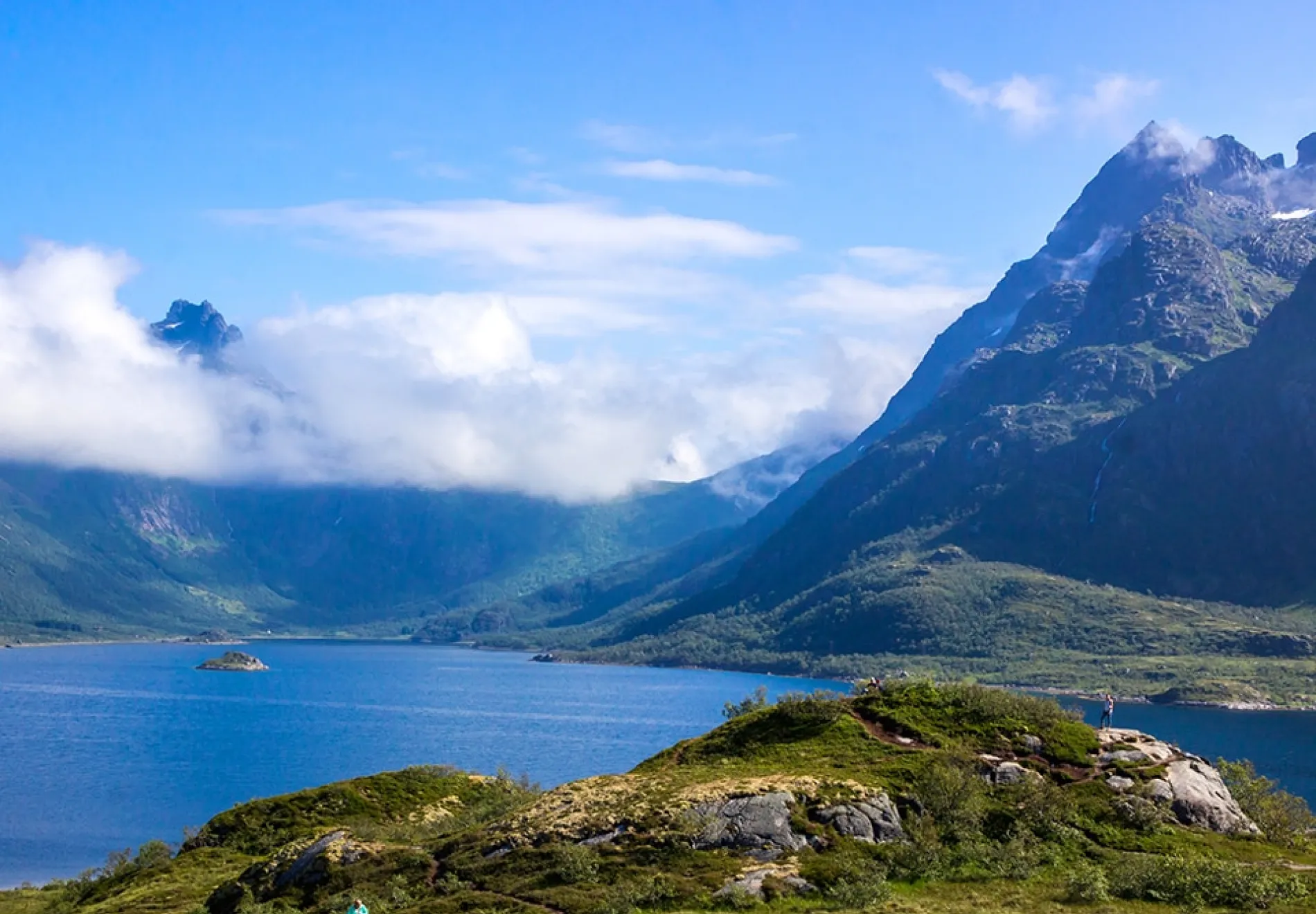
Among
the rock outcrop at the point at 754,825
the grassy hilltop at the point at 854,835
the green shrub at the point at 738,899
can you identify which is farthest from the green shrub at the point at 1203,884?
the green shrub at the point at 738,899

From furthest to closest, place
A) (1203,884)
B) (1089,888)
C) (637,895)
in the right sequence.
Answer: (637,895), (1203,884), (1089,888)

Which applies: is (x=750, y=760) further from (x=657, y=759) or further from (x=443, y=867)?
(x=443, y=867)

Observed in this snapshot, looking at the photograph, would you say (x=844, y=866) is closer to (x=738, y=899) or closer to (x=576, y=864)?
(x=738, y=899)

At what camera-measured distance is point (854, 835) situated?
2462 inches

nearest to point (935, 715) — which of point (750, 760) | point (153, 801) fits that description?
point (750, 760)

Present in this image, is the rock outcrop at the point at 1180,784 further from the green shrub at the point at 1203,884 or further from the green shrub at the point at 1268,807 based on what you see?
the green shrub at the point at 1203,884

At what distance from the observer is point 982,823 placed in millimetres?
63719

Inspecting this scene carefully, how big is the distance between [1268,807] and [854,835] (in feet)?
91.5

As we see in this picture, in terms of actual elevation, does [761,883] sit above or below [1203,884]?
below

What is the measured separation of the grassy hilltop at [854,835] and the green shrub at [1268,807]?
0.21 metres

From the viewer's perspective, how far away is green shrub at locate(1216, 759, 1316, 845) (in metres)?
70.4

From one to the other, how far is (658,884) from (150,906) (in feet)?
119

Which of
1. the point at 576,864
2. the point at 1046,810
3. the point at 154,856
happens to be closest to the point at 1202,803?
the point at 1046,810

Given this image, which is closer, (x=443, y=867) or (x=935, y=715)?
(x=443, y=867)
